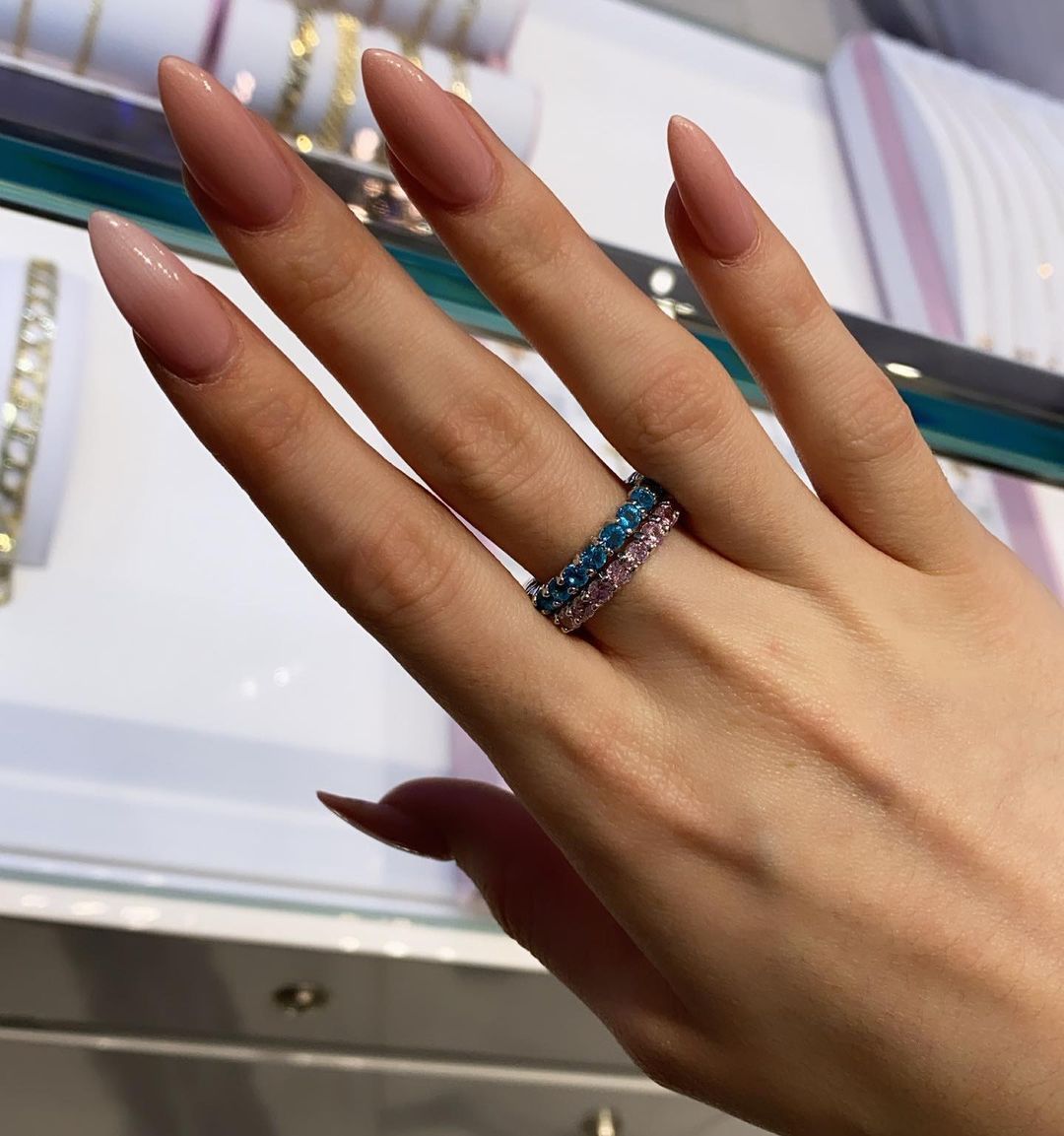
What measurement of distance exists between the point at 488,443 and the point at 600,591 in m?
0.06

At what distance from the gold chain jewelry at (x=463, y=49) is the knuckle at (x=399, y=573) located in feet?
1.41

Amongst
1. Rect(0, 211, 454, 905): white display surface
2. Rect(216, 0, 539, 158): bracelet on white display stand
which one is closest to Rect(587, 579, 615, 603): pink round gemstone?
Rect(0, 211, 454, 905): white display surface

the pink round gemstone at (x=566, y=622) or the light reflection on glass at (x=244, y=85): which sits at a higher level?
the light reflection on glass at (x=244, y=85)

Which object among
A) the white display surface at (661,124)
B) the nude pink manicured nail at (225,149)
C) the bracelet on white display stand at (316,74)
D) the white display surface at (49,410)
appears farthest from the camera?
the white display surface at (661,124)

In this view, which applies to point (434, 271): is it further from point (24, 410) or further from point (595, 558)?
point (24, 410)

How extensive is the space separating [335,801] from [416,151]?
→ 0.87 feet

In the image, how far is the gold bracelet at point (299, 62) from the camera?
621 mm

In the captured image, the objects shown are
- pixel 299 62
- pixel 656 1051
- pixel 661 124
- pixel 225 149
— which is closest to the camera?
pixel 225 149

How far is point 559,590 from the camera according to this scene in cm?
33

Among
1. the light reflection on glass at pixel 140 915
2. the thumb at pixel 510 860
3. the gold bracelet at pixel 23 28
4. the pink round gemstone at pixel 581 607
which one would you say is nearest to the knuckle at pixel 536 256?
the pink round gemstone at pixel 581 607

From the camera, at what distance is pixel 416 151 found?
30cm

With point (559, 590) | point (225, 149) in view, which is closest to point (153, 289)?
point (225, 149)

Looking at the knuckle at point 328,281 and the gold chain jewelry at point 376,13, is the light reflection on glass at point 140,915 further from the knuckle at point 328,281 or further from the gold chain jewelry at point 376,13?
the gold chain jewelry at point 376,13

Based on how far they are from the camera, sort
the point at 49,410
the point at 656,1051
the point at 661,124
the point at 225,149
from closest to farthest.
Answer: the point at 225,149, the point at 656,1051, the point at 49,410, the point at 661,124
